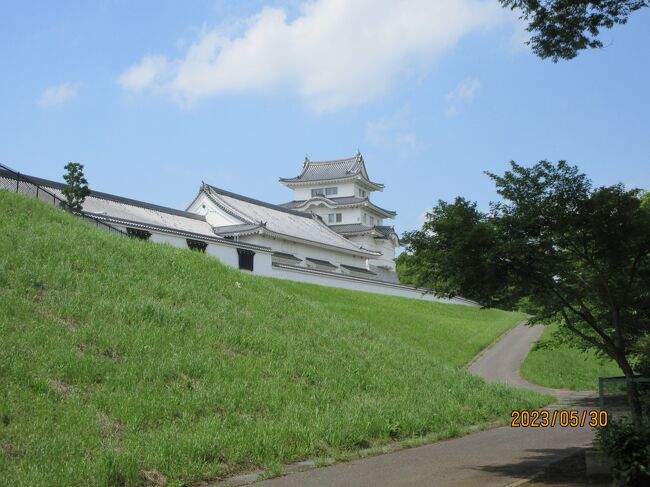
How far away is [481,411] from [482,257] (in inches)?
261

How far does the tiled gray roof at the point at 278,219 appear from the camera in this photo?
4741cm

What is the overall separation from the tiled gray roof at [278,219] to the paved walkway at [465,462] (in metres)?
32.5

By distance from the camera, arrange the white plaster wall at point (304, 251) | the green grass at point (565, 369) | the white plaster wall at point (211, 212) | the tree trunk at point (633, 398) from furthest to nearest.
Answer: the white plaster wall at point (211, 212), the white plaster wall at point (304, 251), the green grass at point (565, 369), the tree trunk at point (633, 398)

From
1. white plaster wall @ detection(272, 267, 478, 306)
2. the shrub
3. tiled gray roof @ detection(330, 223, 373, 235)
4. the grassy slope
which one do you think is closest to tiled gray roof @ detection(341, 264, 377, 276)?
white plaster wall @ detection(272, 267, 478, 306)

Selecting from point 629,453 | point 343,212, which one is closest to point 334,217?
point 343,212

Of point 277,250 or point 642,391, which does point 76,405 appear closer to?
point 642,391

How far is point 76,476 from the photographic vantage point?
7.17 m

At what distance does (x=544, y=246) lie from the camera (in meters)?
9.71

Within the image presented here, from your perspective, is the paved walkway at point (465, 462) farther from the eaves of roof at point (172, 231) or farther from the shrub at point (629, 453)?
the eaves of roof at point (172, 231)

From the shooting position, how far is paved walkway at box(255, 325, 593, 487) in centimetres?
827

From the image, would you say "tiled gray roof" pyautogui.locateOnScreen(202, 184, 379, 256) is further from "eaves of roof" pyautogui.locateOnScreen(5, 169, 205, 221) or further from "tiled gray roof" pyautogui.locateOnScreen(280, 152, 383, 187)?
"tiled gray roof" pyautogui.locateOnScreen(280, 152, 383, 187)

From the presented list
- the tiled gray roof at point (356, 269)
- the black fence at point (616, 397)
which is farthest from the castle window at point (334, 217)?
the black fence at point (616, 397)

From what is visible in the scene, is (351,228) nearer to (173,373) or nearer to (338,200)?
(338,200)

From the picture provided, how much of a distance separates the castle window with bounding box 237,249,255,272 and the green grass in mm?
14457
